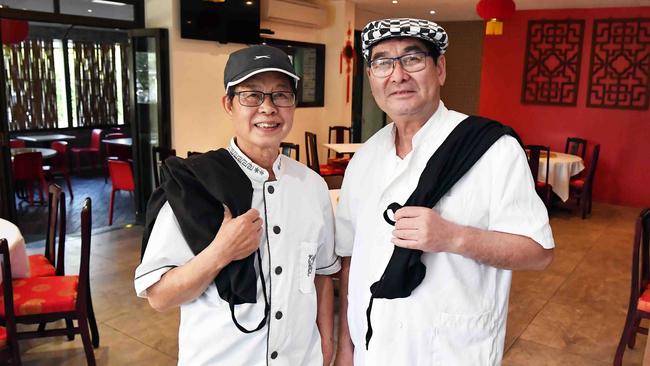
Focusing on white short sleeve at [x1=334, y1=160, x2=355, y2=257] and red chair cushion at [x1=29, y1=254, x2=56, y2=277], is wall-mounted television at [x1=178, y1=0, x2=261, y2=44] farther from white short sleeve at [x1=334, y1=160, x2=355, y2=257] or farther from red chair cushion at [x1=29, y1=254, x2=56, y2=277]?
white short sleeve at [x1=334, y1=160, x2=355, y2=257]

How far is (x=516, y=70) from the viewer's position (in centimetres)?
841

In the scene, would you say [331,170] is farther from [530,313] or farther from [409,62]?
[409,62]

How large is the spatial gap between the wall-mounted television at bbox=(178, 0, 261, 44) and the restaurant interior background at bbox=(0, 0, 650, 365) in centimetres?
10

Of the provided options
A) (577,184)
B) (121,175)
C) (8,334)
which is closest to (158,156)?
(121,175)

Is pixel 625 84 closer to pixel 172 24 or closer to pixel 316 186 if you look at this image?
pixel 172 24

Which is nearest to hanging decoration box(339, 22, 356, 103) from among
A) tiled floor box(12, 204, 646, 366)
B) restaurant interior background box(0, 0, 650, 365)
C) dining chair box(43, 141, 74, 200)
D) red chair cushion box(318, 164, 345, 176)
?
restaurant interior background box(0, 0, 650, 365)

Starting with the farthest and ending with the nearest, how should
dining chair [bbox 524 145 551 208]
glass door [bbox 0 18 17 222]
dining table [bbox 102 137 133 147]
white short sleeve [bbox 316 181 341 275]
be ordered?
dining table [bbox 102 137 133 147] < dining chair [bbox 524 145 551 208] < glass door [bbox 0 18 17 222] < white short sleeve [bbox 316 181 341 275]

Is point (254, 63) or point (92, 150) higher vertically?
point (254, 63)

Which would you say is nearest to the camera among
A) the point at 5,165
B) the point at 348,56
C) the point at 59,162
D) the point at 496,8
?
the point at 5,165

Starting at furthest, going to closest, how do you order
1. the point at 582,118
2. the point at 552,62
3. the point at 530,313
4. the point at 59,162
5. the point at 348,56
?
the point at 348,56
the point at 552,62
the point at 582,118
the point at 59,162
the point at 530,313

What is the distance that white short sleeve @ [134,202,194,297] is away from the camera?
1307 mm

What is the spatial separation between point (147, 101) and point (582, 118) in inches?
241

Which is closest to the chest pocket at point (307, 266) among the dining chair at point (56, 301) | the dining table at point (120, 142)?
the dining chair at point (56, 301)

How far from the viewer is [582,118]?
26.2 ft
